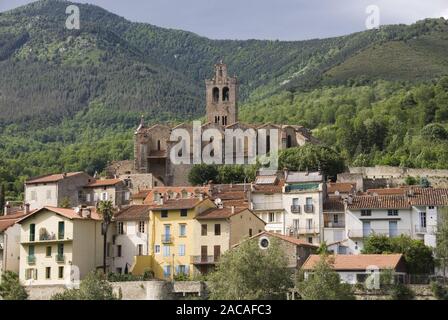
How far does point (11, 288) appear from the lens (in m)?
66.1

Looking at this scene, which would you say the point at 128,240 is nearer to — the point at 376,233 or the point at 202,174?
the point at 376,233

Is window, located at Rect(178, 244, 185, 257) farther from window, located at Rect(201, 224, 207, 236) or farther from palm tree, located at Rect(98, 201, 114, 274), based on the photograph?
palm tree, located at Rect(98, 201, 114, 274)

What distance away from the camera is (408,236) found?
70.0 m

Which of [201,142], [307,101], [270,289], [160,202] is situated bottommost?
[270,289]

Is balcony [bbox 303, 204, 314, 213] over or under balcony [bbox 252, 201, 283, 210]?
under

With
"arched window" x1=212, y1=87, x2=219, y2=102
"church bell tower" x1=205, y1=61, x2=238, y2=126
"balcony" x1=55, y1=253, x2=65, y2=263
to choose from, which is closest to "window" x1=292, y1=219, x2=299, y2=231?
"balcony" x1=55, y1=253, x2=65, y2=263

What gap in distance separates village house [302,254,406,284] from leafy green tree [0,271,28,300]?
16314 mm

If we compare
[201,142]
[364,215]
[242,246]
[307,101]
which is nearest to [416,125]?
[201,142]

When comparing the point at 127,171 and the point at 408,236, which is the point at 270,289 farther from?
the point at 127,171

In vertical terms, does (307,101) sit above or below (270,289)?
above

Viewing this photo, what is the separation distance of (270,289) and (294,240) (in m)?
10.4

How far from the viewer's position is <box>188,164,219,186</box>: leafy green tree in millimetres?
100062

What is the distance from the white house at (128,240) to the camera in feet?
240

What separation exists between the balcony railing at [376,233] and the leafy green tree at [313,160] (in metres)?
23.5
